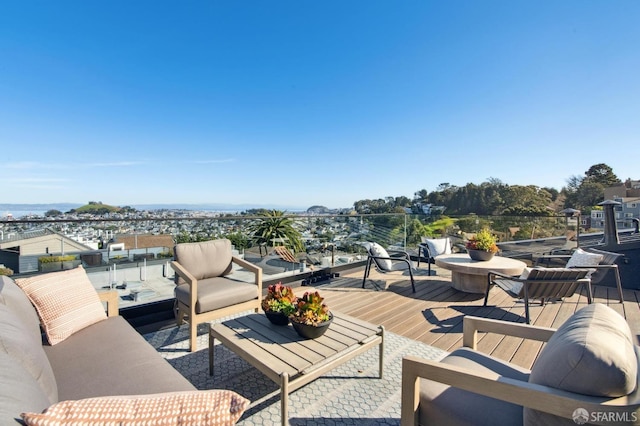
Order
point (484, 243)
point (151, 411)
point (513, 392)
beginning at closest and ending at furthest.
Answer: point (151, 411) → point (513, 392) → point (484, 243)

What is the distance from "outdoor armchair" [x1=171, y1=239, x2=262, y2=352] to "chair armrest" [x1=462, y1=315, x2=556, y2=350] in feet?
6.78

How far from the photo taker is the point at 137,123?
1118 cm

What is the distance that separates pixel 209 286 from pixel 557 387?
285 centimetres

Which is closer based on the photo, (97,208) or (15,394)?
(15,394)

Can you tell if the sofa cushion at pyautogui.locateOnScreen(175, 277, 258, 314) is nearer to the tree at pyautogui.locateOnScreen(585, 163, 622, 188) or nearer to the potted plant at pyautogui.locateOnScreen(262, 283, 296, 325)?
the potted plant at pyautogui.locateOnScreen(262, 283, 296, 325)

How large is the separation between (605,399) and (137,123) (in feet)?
45.1

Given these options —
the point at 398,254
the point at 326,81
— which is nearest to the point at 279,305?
the point at 398,254

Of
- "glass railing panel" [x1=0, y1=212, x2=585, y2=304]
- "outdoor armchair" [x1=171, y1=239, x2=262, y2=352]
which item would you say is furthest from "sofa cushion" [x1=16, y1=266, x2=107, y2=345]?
"glass railing panel" [x1=0, y1=212, x2=585, y2=304]

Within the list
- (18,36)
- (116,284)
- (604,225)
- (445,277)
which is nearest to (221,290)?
(116,284)

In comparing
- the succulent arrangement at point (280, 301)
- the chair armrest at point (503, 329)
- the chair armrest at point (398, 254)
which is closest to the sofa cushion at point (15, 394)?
the succulent arrangement at point (280, 301)

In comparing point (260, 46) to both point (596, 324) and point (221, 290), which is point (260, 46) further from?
point (596, 324)

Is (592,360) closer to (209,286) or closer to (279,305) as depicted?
(279,305)

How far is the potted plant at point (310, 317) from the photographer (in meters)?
1.94

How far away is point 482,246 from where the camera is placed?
434cm
